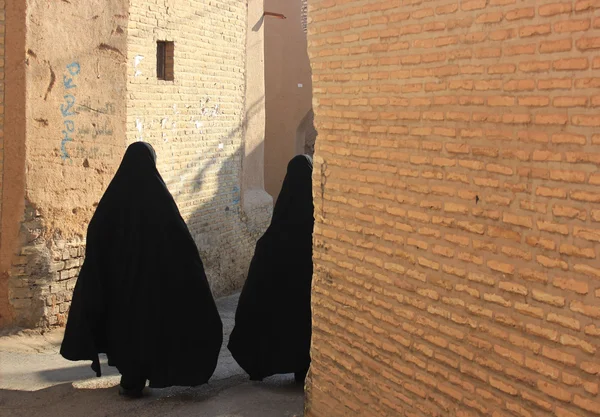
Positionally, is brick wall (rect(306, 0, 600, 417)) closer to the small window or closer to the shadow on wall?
the small window

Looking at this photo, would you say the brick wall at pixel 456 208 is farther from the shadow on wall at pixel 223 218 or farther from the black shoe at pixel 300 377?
the shadow on wall at pixel 223 218

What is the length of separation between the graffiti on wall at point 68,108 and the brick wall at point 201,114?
2.52ft

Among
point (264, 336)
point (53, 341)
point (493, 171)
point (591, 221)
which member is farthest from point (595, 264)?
point (53, 341)

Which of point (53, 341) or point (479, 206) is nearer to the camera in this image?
point (479, 206)

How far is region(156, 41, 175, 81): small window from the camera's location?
29.7ft

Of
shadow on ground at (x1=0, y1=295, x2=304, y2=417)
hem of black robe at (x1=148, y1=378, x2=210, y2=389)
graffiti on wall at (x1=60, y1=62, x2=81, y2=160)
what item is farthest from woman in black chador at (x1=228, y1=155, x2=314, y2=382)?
graffiti on wall at (x1=60, y1=62, x2=81, y2=160)

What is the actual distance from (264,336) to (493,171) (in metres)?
3.11

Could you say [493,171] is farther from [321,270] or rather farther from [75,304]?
[75,304]

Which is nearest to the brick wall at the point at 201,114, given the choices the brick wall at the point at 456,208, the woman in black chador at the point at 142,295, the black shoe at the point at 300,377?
the woman in black chador at the point at 142,295

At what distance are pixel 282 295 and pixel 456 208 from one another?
272cm

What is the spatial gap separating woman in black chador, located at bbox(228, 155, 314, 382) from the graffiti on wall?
95.3 inches

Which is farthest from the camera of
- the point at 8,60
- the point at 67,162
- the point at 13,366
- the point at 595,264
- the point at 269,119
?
the point at 269,119

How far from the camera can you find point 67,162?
24.9ft

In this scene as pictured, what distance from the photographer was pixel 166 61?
9.09 meters
